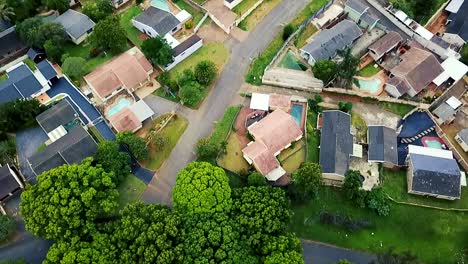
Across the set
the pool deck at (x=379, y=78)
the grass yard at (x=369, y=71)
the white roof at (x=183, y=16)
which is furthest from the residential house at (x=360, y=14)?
the white roof at (x=183, y=16)

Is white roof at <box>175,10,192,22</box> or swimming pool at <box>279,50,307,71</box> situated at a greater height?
white roof at <box>175,10,192,22</box>

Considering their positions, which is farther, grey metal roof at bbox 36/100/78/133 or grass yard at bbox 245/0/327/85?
grass yard at bbox 245/0/327/85

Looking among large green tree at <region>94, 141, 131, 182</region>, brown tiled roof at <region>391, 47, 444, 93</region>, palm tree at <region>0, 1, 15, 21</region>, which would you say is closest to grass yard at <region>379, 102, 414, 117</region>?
brown tiled roof at <region>391, 47, 444, 93</region>

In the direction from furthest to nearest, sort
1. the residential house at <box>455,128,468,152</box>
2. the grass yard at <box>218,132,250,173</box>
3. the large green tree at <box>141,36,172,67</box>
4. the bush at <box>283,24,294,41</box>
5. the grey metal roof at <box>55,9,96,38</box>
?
the bush at <box>283,24,294,41</box>, the grey metal roof at <box>55,9,96,38</box>, the large green tree at <box>141,36,172,67</box>, the residential house at <box>455,128,468,152</box>, the grass yard at <box>218,132,250,173</box>

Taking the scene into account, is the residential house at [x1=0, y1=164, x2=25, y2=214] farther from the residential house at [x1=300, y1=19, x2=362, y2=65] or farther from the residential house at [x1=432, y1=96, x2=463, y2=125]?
the residential house at [x1=432, y1=96, x2=463, y2=125]

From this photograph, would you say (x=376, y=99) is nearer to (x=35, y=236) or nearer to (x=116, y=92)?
(x=116, y=92)

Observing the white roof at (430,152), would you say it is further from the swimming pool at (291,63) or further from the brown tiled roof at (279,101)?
the swimming pool at (291,63)
